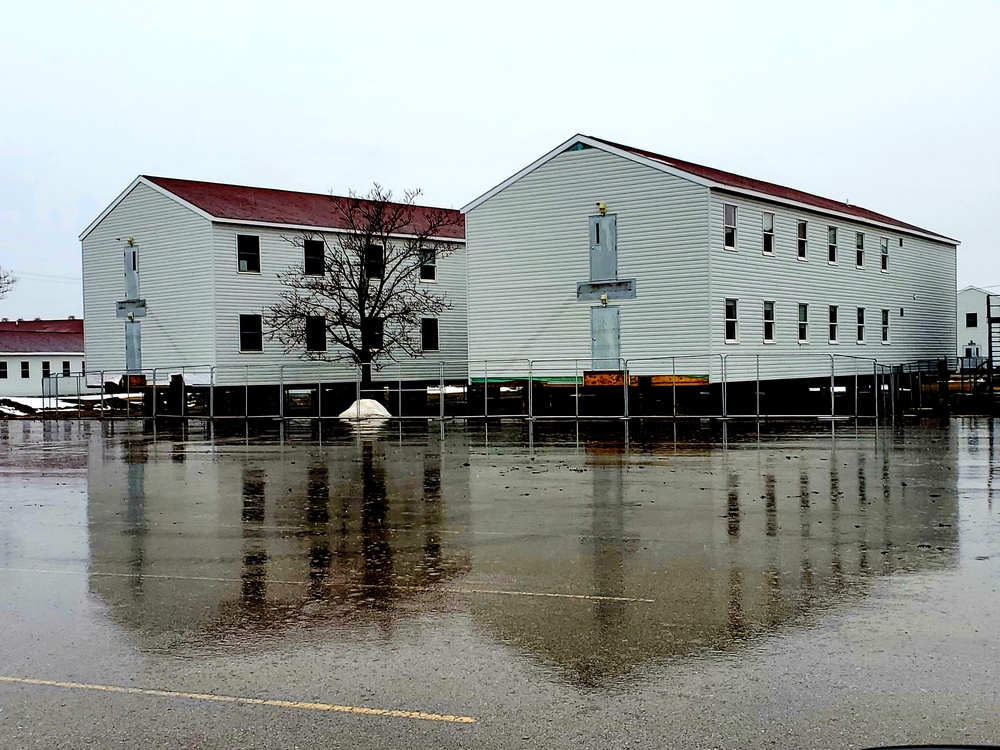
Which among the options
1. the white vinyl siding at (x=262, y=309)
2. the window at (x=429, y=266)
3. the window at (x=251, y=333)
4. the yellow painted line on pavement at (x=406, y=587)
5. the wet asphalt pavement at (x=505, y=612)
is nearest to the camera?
the wet asphalt pavement at (x=505, y=612)

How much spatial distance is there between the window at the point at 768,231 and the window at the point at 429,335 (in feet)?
56.6

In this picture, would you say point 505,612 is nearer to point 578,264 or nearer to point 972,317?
point 578,264

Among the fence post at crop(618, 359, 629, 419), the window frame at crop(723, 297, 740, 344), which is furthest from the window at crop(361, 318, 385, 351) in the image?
the window frame at crop(723, 297, 740, 344)

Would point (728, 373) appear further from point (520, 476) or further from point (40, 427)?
point (40, 427)

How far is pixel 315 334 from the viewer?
159 ft

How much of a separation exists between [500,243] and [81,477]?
906 inches

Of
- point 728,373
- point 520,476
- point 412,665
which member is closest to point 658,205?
point 728,373

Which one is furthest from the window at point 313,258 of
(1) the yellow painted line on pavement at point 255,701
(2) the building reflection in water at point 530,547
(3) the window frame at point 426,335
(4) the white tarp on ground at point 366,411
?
(1) the yellow painted line on pavement at point 255,701

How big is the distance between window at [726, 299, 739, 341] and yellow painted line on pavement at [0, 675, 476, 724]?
32543mm

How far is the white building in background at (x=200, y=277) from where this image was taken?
44938 mm

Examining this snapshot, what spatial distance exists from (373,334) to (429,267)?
5.38 m

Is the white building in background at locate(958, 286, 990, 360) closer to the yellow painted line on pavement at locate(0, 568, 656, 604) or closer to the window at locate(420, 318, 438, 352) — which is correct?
the window at locate(420, 318, 438, 352)

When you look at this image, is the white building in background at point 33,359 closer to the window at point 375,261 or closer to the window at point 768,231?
the window at point 375,261

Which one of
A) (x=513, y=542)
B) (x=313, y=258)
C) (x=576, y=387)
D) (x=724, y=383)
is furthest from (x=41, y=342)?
(x=513, y=542)
